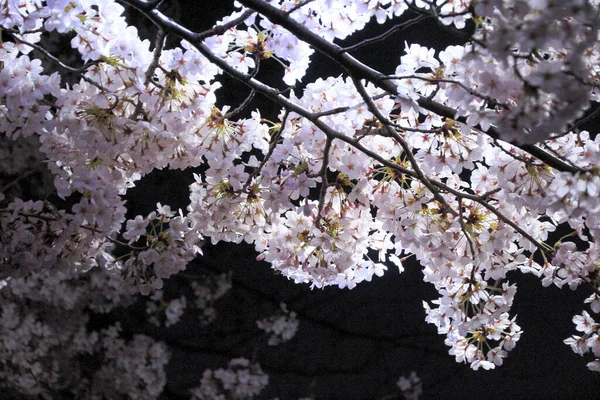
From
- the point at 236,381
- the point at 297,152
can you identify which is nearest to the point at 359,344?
the point at 236,381

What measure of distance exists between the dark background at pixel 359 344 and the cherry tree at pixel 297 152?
49.8 inches

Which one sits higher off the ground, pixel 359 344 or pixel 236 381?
pixel 359 344

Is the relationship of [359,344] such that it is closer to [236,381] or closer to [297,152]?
[236,381]

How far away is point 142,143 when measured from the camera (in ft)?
3.47

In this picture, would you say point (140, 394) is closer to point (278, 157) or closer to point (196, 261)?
point (196, 261)

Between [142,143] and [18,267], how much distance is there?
382 millimetres

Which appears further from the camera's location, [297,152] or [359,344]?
[359,344]

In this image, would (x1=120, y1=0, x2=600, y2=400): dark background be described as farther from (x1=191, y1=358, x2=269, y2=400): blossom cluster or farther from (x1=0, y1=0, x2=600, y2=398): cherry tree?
(x1=0, y1=0, x2=600, y2=398): cherry tree

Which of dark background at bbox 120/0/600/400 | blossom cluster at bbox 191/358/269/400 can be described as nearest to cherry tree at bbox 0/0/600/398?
dark background at bbox 120/0/600/400

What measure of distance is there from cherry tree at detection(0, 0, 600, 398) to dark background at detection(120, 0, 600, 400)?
1.27m

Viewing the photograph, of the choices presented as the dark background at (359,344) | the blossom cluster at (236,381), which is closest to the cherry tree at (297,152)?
the dark background at (359,344)

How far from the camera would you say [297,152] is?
3.67 ft

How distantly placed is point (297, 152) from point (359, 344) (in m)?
1.65

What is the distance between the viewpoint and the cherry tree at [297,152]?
0.98 meters
